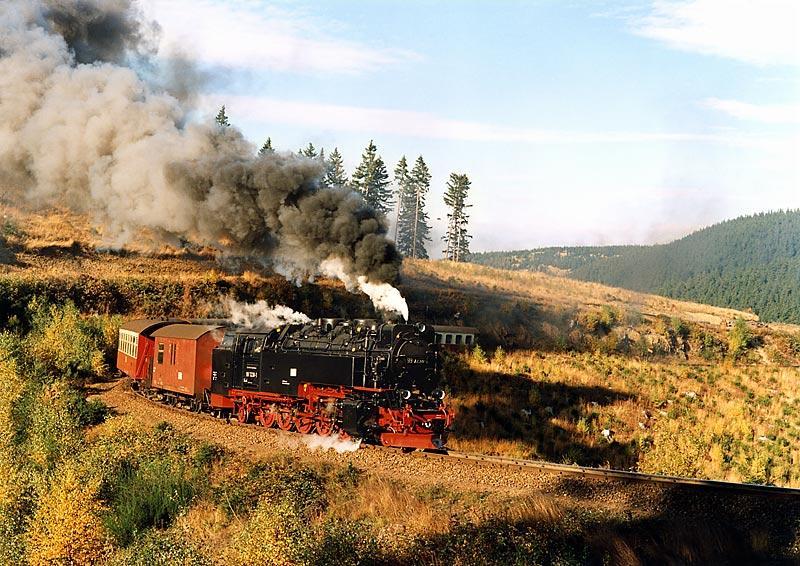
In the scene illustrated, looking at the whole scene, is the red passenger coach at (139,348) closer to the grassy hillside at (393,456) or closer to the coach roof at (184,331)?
the coach roof at (184,331)

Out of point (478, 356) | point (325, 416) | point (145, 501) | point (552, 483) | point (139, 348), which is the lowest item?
point (145, 501)

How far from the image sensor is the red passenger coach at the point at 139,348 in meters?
29.2

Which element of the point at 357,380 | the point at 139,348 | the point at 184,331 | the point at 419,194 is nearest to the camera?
the point at 357,380

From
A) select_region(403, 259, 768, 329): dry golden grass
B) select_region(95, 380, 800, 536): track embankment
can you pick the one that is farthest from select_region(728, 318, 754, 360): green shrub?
select_region(95, 380, 800, 536): track embankment

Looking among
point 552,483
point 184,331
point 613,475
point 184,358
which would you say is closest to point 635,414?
point 613,475

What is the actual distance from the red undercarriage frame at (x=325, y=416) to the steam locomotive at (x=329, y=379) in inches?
1.1

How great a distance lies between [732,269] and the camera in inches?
4769

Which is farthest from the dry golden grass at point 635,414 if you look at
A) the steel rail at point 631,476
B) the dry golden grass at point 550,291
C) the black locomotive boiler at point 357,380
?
the dry golden grass at point 550,291

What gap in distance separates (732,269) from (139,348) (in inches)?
4500

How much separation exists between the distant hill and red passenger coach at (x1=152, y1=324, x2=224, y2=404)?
69.2 meters

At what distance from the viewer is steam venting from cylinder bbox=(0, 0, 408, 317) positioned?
22297 mm

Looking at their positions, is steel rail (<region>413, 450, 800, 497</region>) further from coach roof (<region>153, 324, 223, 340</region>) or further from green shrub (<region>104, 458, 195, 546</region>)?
coach roof (<region>153, 324, 223, 340</region>)

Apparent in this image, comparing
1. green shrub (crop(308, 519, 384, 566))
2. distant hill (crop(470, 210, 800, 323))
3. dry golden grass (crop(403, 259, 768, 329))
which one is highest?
distant hill (crop(470, 210, 800, 323))

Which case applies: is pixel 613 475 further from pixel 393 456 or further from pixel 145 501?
pixel 145 501
